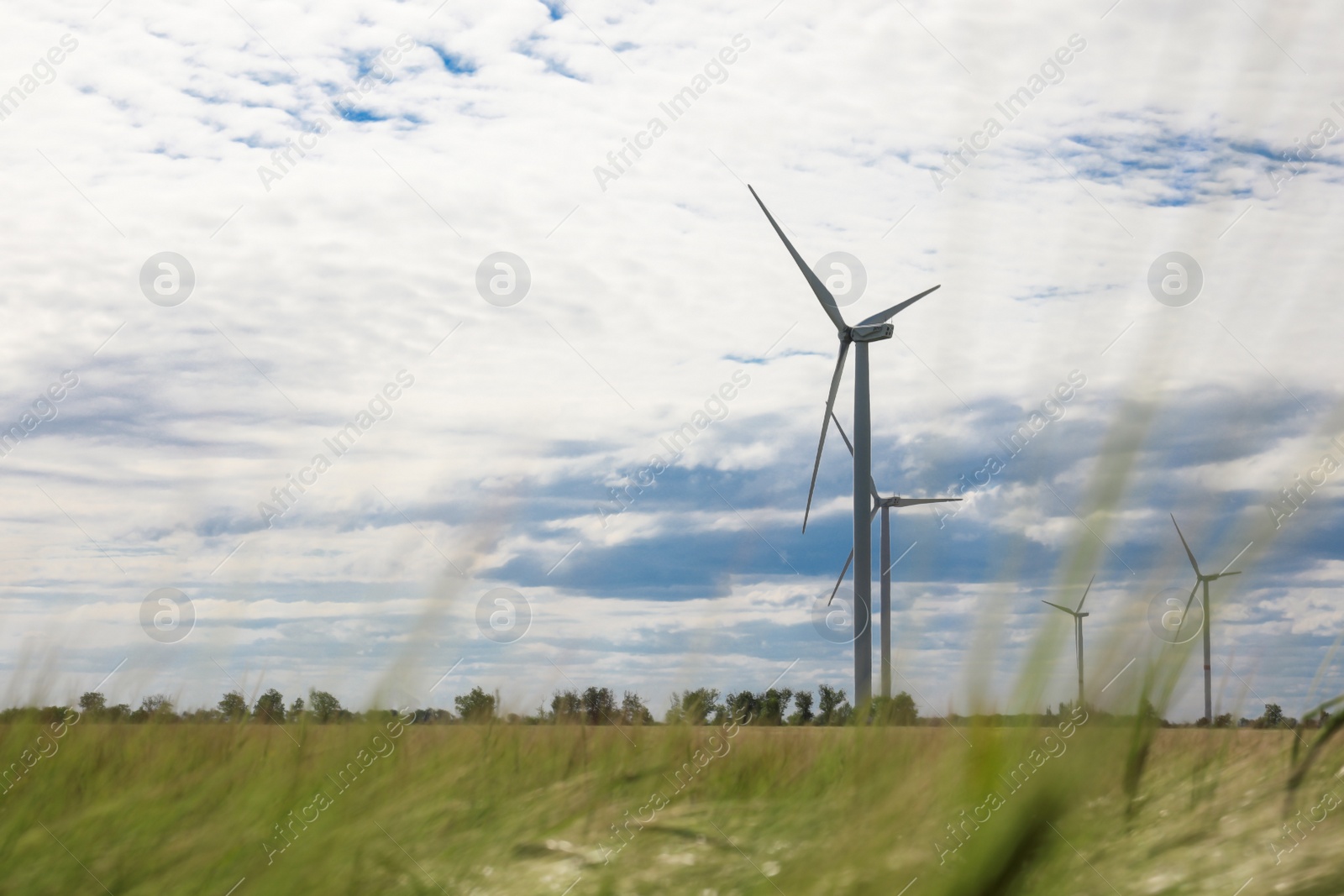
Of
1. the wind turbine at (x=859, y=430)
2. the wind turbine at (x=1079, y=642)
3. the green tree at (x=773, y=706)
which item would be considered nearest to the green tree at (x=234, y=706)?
the green tree at (x=773, y=706)

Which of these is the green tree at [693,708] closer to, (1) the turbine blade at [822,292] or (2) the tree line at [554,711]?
(2) the tree line at [554,711]

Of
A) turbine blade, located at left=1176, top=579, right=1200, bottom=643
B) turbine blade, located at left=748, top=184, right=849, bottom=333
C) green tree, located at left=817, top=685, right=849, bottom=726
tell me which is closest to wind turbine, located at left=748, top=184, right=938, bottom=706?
turbine blade, located at left=748, top=184, right=849, bottom=333

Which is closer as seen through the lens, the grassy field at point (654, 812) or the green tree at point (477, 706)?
the grassy field at point (654, 812)

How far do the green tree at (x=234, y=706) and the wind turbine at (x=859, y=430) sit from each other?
19732mm

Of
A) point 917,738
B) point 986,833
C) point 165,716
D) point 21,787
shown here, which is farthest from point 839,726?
point 21,787

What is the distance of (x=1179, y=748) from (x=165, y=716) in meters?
5.29

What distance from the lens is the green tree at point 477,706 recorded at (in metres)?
5.96

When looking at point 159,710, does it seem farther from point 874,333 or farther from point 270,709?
point 874,333

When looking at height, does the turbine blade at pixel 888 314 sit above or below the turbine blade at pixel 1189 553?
above

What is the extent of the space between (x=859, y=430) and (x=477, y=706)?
21.0 m

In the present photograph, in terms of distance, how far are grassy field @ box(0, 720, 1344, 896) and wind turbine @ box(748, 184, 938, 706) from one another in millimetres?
19507

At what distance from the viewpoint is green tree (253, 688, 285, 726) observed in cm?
567

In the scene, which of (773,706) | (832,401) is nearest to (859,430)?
(832,401)

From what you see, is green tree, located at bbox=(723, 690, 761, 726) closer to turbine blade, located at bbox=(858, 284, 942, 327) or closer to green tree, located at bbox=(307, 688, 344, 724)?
green tree, located at bbox=(307, 688, 344, 724)
